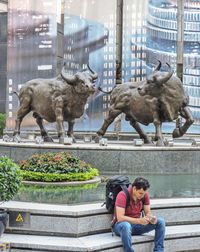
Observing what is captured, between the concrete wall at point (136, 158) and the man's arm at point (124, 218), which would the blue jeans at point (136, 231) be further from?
the concrete wall at point (136, 158)

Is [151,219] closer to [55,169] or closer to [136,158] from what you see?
[55,169]

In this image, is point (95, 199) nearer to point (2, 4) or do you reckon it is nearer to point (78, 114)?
point (78, 114)

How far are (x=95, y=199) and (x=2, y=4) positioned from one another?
35.8 m

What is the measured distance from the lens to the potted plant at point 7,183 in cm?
608

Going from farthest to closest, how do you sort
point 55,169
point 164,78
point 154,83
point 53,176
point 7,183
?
1. point 154,83
2. point 164,78
3. point 55,169
4. point 53,176
5. point 7,183

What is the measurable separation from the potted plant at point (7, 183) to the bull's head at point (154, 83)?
23.7 feet

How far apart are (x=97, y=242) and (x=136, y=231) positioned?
55cm

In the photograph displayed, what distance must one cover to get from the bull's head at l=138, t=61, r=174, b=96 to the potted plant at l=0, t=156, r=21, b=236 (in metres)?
7.22

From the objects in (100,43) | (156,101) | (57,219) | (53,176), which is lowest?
(57,219)

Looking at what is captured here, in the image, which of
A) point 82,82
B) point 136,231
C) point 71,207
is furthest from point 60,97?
point 136,231

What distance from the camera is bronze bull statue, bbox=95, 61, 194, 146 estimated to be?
13094mm

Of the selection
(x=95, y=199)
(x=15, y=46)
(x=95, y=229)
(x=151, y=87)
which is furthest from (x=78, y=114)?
(x=15, y=46)

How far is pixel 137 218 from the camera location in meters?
6.27

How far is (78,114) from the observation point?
13.9m
